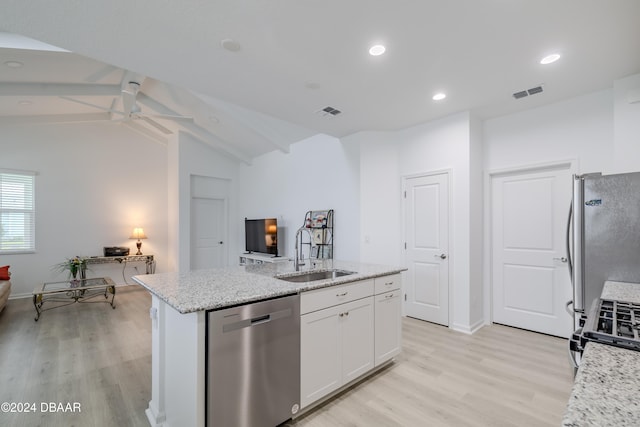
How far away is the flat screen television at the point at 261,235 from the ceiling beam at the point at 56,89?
10.9 ft

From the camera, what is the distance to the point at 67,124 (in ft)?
19.0

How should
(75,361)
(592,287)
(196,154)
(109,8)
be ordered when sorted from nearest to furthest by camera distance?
1. (109,8)
2. (592,287)
3. (75,361)
4. (196,154)

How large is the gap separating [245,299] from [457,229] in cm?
296

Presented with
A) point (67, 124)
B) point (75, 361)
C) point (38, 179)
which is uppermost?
point (67, 124)

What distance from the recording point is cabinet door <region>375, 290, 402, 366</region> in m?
2.59

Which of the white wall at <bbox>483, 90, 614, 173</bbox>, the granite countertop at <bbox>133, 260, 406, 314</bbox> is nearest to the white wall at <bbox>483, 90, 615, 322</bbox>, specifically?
the white wall at <bbox>483, 90, 614, 173</bbox>

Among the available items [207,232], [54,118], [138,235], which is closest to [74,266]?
[138,235]

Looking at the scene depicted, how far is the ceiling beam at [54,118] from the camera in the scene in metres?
5.25

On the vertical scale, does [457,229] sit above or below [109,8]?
below

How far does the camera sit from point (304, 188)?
554 centimetres

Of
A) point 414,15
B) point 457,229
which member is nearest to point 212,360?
point 414,15

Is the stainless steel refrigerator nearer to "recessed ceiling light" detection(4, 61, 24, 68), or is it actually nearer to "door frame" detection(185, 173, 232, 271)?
"recessed ceiling light" detection(4, 61, 24, 68)

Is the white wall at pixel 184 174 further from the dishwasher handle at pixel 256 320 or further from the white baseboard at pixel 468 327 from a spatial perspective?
the white baseboard at pixel 468 327

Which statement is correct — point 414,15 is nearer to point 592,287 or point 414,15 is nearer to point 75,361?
point 592,287
